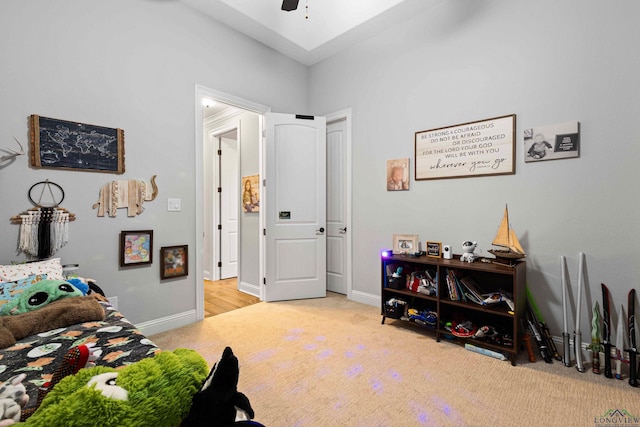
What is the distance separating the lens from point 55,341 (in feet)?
4.44

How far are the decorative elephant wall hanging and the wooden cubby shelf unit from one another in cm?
230

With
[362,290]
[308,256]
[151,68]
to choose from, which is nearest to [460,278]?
[362,290]

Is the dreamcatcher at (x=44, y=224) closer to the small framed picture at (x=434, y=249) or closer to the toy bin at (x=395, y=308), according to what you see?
the toy bin at (x=395, y=308)

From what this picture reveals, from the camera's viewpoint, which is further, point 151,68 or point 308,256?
point 308,256

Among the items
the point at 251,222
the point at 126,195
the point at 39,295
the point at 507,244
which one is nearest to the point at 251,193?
the point at 251,222

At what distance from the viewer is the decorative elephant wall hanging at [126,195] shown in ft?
8.00

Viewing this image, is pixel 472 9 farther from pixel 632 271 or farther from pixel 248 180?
pixel 248 180

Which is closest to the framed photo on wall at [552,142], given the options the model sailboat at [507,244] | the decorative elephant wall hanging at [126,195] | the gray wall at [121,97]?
the model sailboat at [507,244]

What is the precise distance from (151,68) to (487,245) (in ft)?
11.4

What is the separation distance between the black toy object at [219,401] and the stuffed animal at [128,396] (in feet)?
0.16

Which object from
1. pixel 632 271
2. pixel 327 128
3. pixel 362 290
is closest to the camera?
pixel 632 271

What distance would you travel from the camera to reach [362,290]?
358 centimetres

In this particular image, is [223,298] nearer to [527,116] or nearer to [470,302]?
[470,302]

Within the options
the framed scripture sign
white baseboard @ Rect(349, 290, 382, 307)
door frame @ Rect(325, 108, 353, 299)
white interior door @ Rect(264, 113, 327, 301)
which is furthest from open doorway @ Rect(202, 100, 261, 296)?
the framed scripture sign
